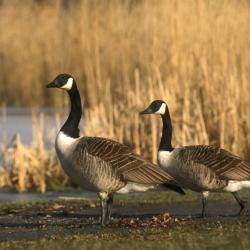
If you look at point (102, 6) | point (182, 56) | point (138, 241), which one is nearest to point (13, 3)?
point (102, 6)

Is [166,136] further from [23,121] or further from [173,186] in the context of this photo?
[23,121]

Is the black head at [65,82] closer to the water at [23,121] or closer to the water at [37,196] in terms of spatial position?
the water at [37,196]

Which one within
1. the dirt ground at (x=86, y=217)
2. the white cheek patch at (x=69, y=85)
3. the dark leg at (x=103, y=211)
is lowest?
the dirt ground at (x=86, y=217)

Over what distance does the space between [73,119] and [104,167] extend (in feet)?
3.44

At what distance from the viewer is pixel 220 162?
1183 centimetres

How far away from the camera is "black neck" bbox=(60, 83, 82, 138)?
37.8 ft

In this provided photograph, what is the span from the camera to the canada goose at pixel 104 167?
36.2 ft

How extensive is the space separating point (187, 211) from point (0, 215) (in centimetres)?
262

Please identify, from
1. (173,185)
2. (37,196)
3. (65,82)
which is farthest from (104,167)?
(37,196)

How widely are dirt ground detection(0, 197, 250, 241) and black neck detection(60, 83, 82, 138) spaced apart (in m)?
→ 1.14

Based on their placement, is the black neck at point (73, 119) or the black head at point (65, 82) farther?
the black head at point (65, 82)

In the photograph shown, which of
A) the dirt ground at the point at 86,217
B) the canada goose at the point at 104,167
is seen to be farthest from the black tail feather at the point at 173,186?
the dirt ground at the point at 86,217

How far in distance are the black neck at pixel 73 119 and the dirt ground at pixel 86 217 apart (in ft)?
3.75

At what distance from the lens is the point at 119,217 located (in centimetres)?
1243
